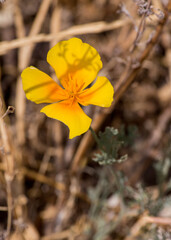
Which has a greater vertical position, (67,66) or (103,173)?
(67,66)

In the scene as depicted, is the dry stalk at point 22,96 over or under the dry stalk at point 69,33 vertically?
under

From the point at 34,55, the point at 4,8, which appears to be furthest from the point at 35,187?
the point at 4,8

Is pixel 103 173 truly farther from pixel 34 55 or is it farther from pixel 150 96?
pixel 34 55

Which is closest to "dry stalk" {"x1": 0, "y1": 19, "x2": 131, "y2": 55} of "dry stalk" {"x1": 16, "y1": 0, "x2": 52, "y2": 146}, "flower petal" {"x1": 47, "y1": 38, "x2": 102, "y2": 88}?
"dry stalk" {"x1": 16, "y1": 0, "x2": 52, "y2": 146}

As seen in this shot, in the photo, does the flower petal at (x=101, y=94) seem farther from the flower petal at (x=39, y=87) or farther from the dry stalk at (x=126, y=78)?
the dry stalk at (x=126, y=78)

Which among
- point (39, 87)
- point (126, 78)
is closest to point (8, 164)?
point (39, 87)

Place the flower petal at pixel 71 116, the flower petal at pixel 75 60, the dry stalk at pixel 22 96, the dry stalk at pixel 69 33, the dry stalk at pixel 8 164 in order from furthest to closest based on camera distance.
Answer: the dry stalk at pixel 22 96
the dry stalk at pixel 69 33
the dry stalk at pixel 8 164
the flower petal at pixel 75 60
the flower petal at pixel 71 116

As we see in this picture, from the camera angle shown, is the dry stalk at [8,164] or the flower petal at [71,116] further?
the dry stalk at [8,164]

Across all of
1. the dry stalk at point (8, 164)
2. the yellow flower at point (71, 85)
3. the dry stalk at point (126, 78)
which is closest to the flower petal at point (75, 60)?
the yellow flower at point (71, 85)
